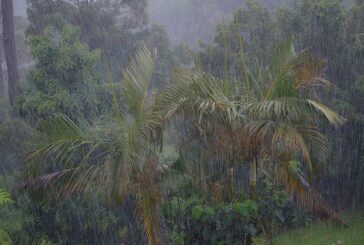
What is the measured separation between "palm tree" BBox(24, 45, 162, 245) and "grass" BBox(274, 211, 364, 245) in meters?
3.88

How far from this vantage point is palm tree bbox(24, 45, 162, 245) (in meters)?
5.10

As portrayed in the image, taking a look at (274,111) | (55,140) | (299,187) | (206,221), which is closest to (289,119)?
(274,111)

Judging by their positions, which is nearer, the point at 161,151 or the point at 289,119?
the point at 289,119

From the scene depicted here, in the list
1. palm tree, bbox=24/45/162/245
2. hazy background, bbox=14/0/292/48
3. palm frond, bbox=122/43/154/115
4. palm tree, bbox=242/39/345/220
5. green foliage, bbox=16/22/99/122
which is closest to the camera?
palm tree, bbox=24/45/162/245

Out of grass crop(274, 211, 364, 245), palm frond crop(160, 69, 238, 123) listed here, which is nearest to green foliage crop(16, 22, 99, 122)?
palm frond crop(160, 69, 238, 123)

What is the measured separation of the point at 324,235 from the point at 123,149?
5.20 m

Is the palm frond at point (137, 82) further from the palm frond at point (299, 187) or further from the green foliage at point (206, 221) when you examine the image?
the palm frond at point (299, 187)

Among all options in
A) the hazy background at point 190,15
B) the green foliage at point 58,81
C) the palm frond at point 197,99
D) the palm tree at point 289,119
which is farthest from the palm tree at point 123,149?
the hazy background at point 190,15

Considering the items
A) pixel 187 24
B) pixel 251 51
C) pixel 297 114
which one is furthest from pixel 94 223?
pixel 187 24

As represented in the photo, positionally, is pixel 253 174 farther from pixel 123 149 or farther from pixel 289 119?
pixel 123 149

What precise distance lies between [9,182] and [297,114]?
14.5 feet

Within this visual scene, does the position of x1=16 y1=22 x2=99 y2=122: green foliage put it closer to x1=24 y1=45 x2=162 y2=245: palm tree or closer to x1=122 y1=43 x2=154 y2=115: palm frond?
x1=24 y1=45 x2=162 y2=245: palm tree

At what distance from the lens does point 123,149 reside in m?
5.10

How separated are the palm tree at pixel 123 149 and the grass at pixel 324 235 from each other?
12.7 feet
